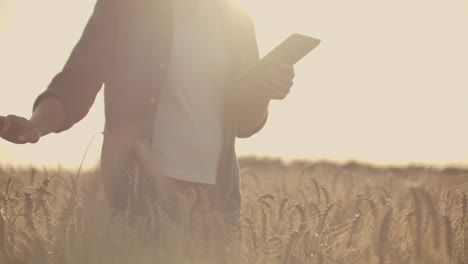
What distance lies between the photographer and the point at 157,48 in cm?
335

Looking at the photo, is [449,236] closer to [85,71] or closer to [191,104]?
[191,104]

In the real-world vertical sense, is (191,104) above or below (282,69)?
below

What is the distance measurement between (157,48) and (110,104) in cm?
29

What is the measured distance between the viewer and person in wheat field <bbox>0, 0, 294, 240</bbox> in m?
3.20

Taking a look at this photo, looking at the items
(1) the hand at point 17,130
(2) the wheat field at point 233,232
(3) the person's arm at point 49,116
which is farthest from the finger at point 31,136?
(3) the person's arm at point 49,116

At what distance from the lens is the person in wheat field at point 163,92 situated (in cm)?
320

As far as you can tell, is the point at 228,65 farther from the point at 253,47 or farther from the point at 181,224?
the point at 181,224

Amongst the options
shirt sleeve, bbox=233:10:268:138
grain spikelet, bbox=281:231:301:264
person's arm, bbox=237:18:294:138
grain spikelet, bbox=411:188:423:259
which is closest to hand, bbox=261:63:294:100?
person's arm, bbox=237:18:294:138

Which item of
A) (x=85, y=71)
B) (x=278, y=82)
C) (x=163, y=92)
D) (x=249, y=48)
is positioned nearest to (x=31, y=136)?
(x=85, y=71)

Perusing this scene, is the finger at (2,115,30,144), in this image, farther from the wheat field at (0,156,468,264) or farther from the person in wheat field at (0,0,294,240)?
the person in wheat field at (0,0,294,240)

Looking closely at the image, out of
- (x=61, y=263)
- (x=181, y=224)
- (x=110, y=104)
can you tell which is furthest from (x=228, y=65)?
(x=61, y=263)

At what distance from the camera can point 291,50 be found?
3.17 meters

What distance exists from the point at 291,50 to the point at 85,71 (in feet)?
2.67

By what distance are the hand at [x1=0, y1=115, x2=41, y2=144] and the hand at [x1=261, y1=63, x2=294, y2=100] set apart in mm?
1004
